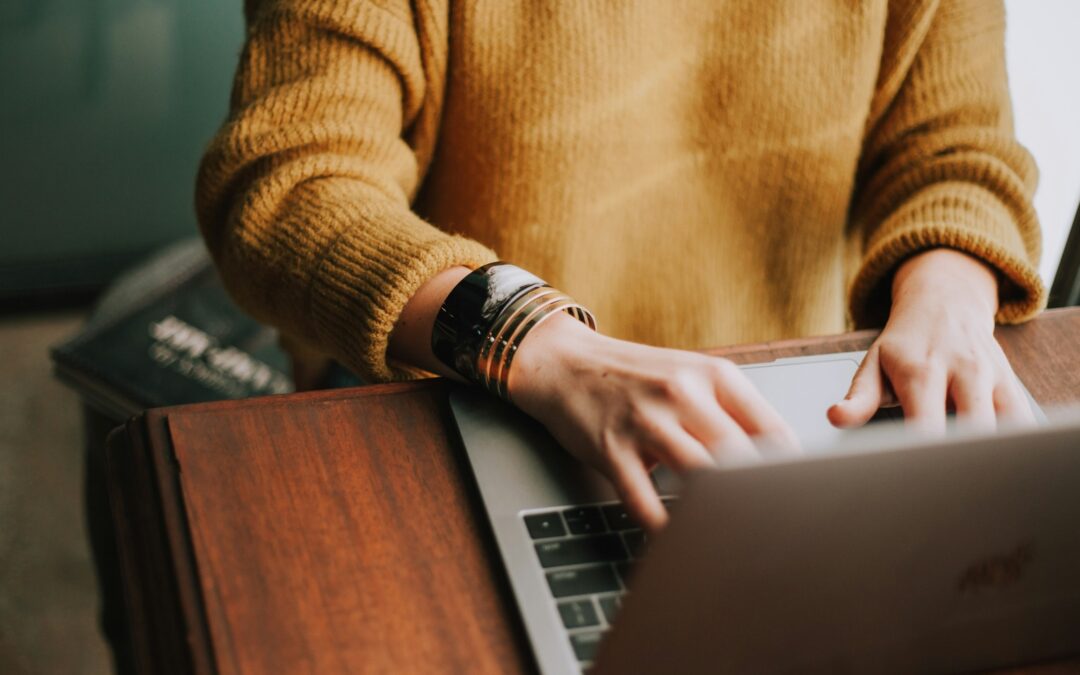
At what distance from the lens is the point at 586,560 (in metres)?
0.44

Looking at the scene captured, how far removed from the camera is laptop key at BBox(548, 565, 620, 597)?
42 cm

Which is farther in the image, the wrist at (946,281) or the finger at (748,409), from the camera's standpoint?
the wrist at (946,281)

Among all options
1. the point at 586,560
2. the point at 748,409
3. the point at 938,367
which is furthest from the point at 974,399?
the point at 586,560

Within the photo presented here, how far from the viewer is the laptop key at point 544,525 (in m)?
0.45

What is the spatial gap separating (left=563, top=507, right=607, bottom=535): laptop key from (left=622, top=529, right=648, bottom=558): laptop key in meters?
0.01

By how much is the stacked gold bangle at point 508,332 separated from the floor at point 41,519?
3.40 ft

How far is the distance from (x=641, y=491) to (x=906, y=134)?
541 millimetres

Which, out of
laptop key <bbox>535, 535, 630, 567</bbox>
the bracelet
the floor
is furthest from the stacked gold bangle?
the floor

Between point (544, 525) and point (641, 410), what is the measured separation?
8 centimetres

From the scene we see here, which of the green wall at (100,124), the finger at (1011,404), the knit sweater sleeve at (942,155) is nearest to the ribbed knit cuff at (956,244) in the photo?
the knit sweater sleeve at (942,155)

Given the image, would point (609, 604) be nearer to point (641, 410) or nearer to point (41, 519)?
point (641, 410)

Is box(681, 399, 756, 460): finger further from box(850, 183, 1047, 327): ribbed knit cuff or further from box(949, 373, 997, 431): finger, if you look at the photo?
box(850, 183, 1047, 327): ribbed knit cuff

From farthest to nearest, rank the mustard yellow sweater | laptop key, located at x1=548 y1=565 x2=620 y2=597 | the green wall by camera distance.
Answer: the green wall < the mustard yellow sweater < laptop key, located at x1=548 y1=565 x2=620 y2=597

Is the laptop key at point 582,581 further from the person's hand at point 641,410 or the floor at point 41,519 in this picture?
the floor at point 41,519
